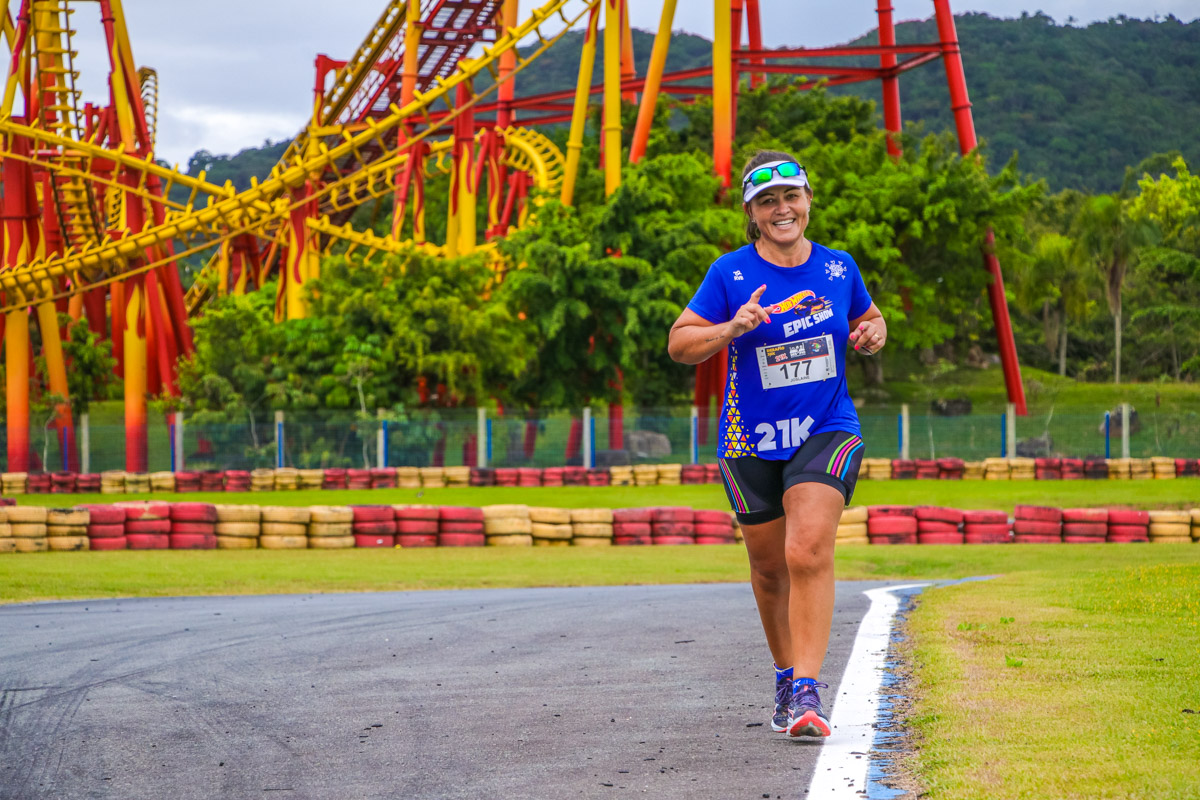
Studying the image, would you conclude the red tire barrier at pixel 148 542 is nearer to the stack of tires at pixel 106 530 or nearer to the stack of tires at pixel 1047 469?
the stack of tires at pixel 106 530

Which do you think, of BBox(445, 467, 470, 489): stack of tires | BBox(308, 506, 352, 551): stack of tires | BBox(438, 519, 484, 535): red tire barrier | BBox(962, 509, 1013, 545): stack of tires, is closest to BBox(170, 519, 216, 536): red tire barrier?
BBox(308, 506, 352, 551): stack of tires

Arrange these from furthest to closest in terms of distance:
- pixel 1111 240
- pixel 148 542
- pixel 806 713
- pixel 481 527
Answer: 1. pixel 1111 240
2. pixel 481 527
3. pixel 148 542
4. pixel 806 713

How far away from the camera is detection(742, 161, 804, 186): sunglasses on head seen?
525 centimetres

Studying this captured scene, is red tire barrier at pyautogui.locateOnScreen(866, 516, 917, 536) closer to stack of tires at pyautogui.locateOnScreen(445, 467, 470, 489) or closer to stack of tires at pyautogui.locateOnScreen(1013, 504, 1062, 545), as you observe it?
stack of tires at pyautogui.locateOnScreen(1013, 504, 1062, 545)

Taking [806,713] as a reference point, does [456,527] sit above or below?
below

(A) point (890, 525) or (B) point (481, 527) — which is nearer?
(B) point (481, 527)

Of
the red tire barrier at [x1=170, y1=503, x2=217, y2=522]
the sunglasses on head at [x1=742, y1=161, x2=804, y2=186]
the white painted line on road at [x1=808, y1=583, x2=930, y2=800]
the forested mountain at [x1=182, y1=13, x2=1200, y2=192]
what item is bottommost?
the red tire barrier at [x1=170, y1=503, x2=217, y2=522]

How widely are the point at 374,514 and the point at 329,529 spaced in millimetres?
652

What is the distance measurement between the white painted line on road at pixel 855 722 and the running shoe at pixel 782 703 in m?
0.17

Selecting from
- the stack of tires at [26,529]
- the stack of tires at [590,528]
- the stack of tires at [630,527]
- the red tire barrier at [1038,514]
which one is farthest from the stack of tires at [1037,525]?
the stack of tires at [26,529]

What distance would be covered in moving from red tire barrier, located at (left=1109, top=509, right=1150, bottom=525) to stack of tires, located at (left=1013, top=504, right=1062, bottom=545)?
0.74 meters

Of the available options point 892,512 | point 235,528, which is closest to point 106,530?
point 235,528

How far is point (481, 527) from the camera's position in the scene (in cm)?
1841

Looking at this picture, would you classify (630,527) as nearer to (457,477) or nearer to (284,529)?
(284,529)
